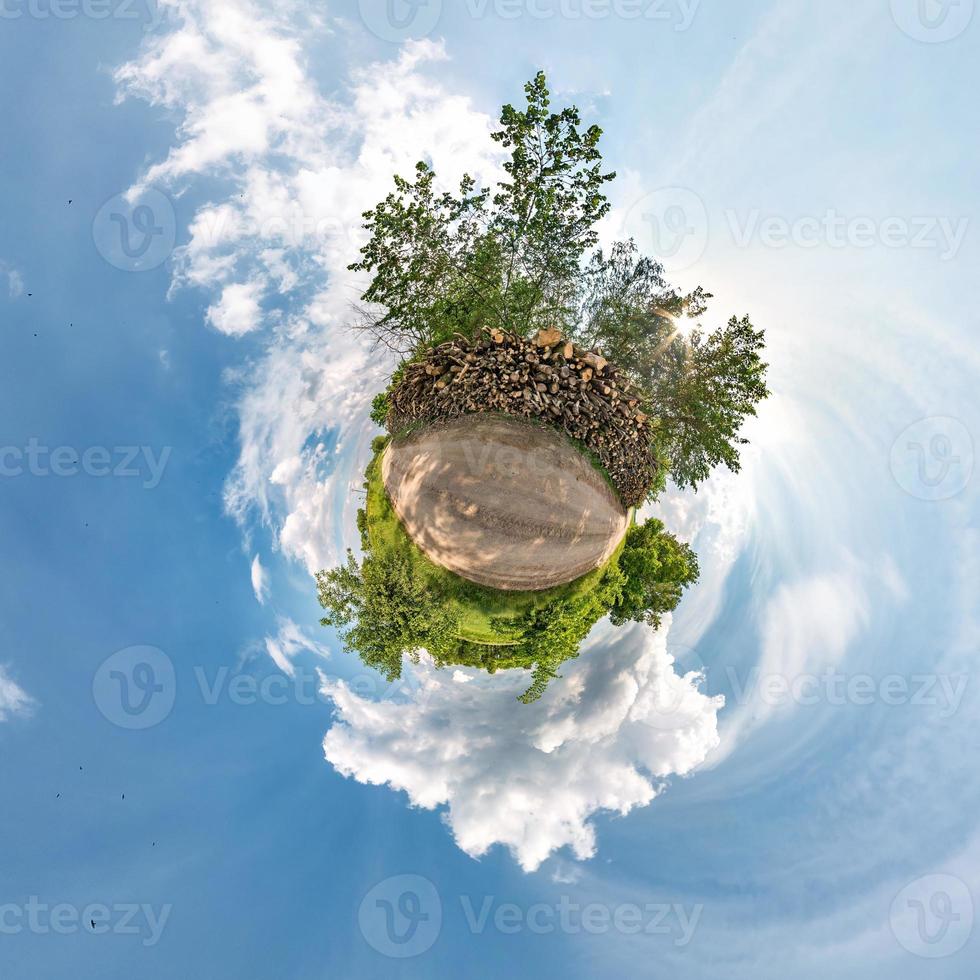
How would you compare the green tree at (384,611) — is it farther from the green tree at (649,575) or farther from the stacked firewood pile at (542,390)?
the green tree at (649,575)

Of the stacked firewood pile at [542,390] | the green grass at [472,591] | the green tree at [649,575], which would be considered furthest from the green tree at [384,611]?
the green tree at [649,575]

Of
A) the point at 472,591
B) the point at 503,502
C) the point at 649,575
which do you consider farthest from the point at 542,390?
the point at 649,575

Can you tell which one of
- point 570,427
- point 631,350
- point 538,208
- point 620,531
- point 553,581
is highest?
point 538,208

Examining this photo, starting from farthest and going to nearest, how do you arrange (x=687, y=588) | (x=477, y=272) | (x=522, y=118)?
(x=687, y=588) < (x=477, y=272) < (x=522, y=118)

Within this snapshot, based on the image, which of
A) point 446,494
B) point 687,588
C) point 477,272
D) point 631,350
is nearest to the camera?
point 446,494

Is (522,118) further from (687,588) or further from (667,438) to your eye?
(687,588)

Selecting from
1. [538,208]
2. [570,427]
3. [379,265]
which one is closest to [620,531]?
[570,427]

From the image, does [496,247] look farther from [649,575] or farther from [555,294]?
[649,575]
